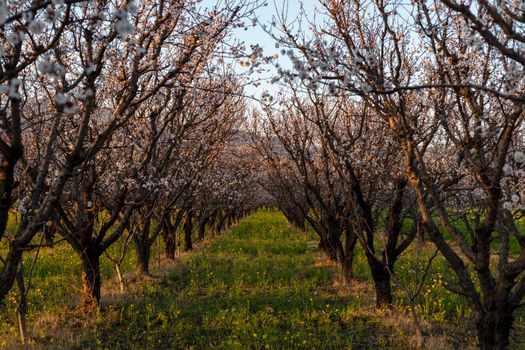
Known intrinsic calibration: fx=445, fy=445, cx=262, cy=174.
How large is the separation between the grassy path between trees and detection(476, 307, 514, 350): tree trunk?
2142 millimetres

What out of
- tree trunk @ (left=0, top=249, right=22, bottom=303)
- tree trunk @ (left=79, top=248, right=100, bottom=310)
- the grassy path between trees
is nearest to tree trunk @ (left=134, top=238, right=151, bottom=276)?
the grassy path between trees

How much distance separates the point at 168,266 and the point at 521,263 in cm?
1180

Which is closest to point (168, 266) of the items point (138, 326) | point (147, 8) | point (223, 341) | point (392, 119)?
point (138, 326)

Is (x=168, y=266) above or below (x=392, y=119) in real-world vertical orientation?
below

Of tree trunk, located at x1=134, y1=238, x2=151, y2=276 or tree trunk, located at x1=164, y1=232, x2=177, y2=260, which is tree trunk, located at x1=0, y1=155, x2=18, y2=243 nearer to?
tree trunk, located at x1=134, y1=238, x2=151, y2=276

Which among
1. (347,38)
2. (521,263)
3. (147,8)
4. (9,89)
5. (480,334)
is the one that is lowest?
(480,334)

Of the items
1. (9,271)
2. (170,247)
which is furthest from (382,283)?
(170,247)

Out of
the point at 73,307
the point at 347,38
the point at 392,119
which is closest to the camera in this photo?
the point at 392,119

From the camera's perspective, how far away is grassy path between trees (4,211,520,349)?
24.1ft

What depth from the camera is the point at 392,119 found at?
17.9 feet

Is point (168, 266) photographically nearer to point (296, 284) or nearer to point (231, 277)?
point (231, 277)

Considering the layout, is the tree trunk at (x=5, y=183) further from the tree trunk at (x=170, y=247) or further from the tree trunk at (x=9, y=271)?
the tree trunk at (x=170, y=247)

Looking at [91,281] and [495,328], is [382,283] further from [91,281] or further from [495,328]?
[91,281]

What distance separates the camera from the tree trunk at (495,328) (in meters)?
4.73
